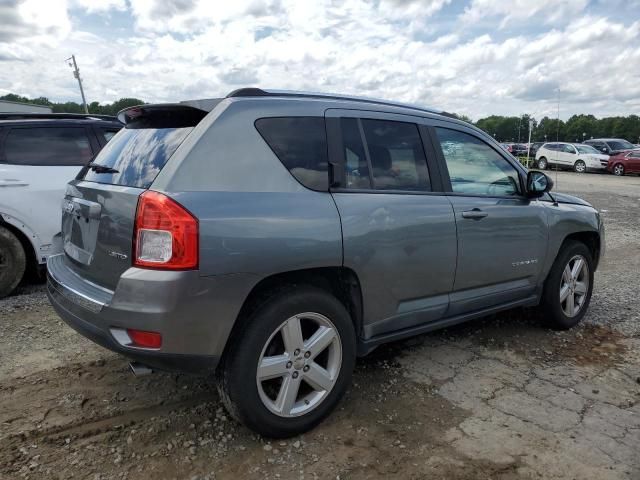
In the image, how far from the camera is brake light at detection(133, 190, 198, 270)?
2361 mm

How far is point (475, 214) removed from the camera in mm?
3596

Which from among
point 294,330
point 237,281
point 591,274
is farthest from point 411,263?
point 591,274

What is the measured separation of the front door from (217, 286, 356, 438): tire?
107 centimetres

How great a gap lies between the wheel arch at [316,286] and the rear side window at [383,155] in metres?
0.53

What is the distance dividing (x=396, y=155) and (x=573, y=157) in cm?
2817

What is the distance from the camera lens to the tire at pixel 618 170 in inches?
1004

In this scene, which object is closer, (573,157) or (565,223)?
(565,223)

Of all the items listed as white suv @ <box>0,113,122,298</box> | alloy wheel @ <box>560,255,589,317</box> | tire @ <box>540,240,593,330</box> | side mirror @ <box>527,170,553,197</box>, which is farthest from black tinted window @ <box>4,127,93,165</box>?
alloy wheel @ <box>560,255,589,317</box>

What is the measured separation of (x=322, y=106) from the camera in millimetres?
3064

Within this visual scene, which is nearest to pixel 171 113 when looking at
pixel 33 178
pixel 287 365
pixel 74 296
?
pixel 74 296

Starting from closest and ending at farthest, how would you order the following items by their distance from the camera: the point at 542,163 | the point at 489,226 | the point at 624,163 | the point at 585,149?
the point at 489,226 → the point at 624,163 → the point at 585,149 → the point at 542,163

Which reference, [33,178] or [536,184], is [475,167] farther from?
[33,178]

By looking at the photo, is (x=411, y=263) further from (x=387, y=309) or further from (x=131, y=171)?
(x=131, y=171)

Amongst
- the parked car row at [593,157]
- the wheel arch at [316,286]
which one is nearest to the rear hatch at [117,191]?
the wheel arch at [316,286]
